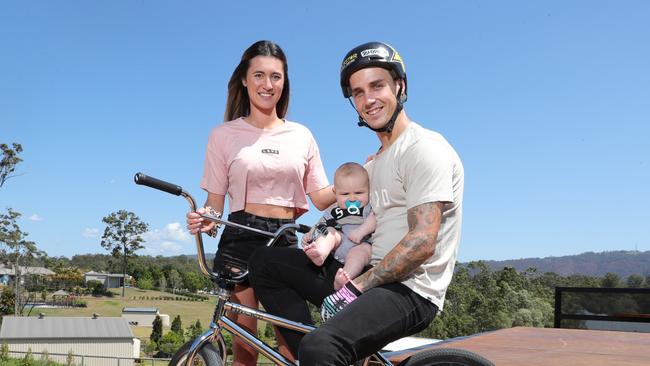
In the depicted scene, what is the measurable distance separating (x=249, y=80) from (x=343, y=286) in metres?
1.43

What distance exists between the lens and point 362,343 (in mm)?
2041

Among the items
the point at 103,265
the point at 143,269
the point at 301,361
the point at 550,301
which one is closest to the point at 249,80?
the point at 301,361

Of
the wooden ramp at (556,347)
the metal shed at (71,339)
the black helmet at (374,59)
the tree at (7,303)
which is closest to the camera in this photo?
the black helmet at (374,59)

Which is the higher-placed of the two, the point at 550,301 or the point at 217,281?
the point at 217,281

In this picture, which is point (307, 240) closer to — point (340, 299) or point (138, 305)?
point (340, 299)

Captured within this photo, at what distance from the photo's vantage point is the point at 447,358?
7.38 ft

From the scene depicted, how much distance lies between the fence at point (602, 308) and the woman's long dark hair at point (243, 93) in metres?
5.66

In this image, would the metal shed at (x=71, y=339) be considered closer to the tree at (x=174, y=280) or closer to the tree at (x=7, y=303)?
the tree at (x=7, y=303)

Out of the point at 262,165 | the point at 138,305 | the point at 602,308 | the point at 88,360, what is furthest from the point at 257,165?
Result: the point at 138,305

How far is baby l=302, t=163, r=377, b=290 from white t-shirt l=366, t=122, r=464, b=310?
2.1 inches

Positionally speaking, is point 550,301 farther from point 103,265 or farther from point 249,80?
point 103,265

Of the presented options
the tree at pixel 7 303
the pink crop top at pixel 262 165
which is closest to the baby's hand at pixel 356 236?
the pink crop top at pixel 262 165

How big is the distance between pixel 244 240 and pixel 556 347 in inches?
108

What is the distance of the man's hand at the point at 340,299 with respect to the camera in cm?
212
